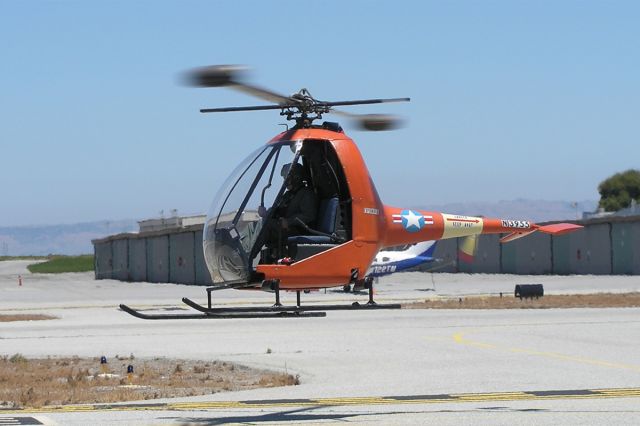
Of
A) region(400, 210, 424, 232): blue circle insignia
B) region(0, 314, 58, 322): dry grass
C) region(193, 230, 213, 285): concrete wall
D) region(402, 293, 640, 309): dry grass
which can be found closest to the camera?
region(400, 210, 424, 232): blue circle insignia

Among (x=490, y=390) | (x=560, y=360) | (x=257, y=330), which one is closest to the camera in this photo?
(x=490, y=390)

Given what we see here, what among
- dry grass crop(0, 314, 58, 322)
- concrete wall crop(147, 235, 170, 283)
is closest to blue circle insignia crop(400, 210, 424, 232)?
dry grass crop(0, 314, 58, 322)

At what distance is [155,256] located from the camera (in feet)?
320

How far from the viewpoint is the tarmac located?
22938mm

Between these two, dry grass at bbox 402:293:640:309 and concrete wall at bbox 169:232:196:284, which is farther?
concrete wall at bbox 169:232:196:284

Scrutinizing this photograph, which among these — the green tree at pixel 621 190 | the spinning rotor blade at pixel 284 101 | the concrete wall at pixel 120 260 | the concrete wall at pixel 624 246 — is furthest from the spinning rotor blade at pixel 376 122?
the green tree at pixel 621 190

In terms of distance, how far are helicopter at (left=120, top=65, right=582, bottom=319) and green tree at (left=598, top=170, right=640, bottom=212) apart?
181 meters

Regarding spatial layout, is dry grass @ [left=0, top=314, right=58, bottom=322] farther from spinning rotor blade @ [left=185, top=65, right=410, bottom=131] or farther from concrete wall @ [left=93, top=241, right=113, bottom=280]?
concrete wall @ [left=93, top=241, right=113, bottom=280]

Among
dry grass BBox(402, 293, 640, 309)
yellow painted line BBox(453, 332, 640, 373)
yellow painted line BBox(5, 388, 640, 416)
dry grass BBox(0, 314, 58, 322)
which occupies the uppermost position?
dry grass BBox(402, 293, 640, 309)

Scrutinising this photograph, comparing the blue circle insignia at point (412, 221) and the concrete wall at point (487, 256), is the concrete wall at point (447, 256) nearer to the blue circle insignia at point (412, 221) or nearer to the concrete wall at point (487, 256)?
the concrete wall at point (487, 256)

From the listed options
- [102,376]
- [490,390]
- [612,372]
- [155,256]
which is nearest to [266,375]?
[102,376]

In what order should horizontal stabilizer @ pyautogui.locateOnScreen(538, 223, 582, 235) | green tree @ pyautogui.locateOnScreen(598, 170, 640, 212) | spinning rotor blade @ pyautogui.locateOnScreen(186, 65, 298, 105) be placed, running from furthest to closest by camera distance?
1. green tree @ pyautogui.locateOnScreen(598, 170, 640, 212)
2. horizontal stabilizer @ pyautogui.locateOnScreen(538, 223, 582, 235)
3. spinning rotor blade @ pyautogui.locateOnScreen(186, 65, 298, 105)

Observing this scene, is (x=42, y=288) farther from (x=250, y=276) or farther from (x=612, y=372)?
(x=250, y=276)

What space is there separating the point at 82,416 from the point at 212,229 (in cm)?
786
